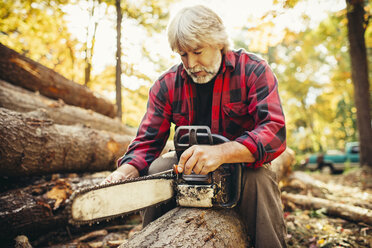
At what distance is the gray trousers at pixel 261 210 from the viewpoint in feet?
4.24

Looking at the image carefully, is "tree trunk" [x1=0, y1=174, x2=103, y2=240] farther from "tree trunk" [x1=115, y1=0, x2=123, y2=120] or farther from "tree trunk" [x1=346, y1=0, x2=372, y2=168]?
"tree trunk" [x1=346, y1=0, x2=372, y2=168]

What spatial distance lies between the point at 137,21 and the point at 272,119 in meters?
6.50

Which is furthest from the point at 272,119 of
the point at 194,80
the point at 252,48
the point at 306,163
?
the point at 306,163

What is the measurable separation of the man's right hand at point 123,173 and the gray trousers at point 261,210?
0.52 feet

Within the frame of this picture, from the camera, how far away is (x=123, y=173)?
1.42 m

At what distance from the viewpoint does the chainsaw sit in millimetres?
947

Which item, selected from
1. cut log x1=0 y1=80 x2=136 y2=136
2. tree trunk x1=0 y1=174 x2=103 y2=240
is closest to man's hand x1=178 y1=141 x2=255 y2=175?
tree trunk x1=0 y1=174 x2=103 y2=240

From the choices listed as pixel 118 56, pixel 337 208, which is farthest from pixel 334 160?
pixel 118 56

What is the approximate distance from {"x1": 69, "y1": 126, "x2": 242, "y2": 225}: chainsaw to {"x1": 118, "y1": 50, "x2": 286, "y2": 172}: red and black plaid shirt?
0.20 meters

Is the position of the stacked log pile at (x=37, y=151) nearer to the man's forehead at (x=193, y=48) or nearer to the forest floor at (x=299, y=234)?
the forest floor at (x=299, y=234)

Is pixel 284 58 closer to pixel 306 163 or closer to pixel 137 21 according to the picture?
pixel 306 163

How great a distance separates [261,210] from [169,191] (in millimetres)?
547

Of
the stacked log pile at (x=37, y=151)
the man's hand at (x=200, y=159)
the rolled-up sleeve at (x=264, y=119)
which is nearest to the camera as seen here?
the man's hand at (x=200, y=159)

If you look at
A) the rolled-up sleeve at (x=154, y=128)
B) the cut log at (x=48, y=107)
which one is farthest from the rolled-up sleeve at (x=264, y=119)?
the cut log at (x=48, y=107)
